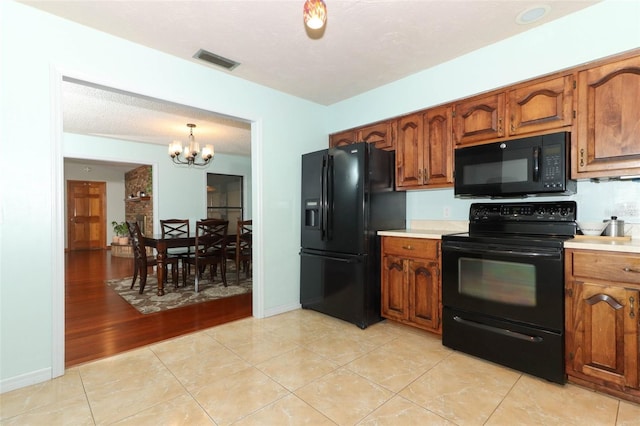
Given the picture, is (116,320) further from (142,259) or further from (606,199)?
(606,199)

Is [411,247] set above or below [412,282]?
above

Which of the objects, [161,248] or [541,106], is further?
[161,248]

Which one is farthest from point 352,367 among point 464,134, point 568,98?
point 568,98

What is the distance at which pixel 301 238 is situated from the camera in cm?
354

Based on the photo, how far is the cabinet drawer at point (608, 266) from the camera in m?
1.72

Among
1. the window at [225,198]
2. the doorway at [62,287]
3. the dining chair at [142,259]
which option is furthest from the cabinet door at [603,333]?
the window at [225,198]

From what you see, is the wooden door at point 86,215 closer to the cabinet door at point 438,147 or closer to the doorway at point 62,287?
the doorway at point 62,287

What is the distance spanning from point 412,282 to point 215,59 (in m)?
2.64

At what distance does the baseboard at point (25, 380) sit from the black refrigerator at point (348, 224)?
7.24ft

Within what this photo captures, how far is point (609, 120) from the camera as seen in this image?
6.48 ft

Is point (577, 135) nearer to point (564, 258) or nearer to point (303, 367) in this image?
point (564, 258)

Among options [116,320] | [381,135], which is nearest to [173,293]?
[116,320]

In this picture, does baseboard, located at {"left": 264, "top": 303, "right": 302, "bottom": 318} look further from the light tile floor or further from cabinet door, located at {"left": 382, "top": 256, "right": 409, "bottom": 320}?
cabinet door, located at {"left": 382, "top": 256, "right": 409, "bottom": 320}

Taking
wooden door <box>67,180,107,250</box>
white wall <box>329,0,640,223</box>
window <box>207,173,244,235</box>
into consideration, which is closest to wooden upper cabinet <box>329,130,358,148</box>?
white wall <box>329,0,640,223</box>
